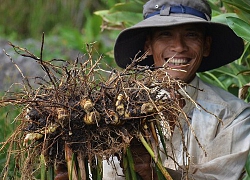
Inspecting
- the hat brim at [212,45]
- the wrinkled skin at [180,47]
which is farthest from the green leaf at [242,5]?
the wrinkled skin at [180,47]

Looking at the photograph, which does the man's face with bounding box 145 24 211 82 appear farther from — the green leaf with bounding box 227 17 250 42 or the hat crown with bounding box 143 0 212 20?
the green leaf with bounding box 227 17 250 42

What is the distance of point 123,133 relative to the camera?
2.70 meters

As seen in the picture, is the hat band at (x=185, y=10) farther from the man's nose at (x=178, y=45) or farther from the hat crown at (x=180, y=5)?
the man's nose at (x=178, y=45)

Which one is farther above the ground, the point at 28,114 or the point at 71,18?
the point at 71,18

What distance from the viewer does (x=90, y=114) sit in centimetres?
266

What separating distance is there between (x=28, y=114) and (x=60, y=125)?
0.47ft

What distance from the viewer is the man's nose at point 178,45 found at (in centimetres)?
354

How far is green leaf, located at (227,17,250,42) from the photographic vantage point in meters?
3.48

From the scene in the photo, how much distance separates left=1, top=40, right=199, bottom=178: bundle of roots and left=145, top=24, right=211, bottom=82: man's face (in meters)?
0.76

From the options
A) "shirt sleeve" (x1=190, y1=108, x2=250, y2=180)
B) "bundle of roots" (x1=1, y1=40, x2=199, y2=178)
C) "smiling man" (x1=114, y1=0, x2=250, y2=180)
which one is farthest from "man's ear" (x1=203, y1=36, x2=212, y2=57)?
"bundle of roots" (x1=1, y1=40, x2=199, y2=178)

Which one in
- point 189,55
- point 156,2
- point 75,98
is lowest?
point 75,98

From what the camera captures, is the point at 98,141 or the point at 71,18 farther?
the point at 71,18

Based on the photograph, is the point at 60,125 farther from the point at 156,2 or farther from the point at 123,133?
the point at 156,2

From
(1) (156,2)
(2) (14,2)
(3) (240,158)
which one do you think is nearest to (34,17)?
(2) (14,2)
